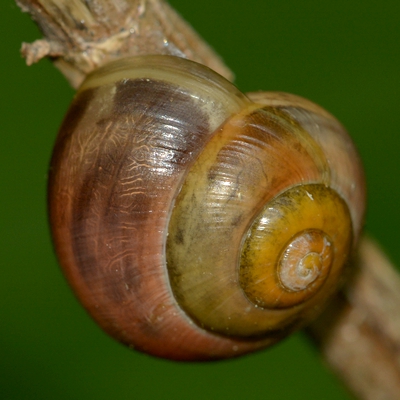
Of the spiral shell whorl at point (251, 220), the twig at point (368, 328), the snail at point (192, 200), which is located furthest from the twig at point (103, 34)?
the twig at point (368, 328)

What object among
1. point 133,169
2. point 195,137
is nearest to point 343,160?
point 195,137

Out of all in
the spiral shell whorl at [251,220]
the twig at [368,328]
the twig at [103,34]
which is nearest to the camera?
the spiral shell whorl at [251,220]

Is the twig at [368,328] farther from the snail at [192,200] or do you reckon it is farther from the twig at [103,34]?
the twig at [103,34]

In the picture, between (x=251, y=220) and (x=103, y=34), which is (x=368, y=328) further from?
(x=103, y=34)

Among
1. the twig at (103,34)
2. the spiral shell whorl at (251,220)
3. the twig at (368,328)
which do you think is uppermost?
the twig at (103,34)

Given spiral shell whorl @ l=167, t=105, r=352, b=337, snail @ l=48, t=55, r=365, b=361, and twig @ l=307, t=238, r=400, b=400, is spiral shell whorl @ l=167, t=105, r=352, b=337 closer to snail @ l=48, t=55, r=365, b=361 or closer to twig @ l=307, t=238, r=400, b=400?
snail @ l=48, t=55, r=365, b=361

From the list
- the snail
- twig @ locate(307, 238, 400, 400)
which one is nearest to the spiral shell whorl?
the snail

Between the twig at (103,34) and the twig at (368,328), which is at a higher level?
the twig at (103,34)

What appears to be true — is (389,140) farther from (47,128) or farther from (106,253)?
(106,253)

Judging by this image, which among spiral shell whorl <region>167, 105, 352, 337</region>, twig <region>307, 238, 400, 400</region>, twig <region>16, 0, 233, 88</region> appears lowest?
twig <region>307, 238, 400, 400</region>
